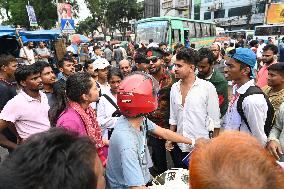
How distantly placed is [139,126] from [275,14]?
42.1 meters

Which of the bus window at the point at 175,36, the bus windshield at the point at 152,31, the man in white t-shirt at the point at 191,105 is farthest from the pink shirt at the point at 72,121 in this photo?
the bus window at the point at 175,36

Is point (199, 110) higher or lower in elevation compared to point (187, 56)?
lower

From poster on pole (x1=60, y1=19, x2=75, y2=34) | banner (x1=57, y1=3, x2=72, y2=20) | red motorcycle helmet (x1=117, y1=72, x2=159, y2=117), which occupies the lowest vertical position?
red motorcycle helmet (x1=117, y1=72, x2=159, y2=117)

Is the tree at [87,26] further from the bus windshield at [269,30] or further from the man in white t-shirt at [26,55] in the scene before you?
the man in white t-shirt at [26,55]

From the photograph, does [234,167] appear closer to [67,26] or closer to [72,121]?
[72,121]

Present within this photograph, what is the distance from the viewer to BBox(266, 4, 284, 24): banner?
38.5m

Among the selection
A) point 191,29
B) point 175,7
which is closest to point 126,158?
point 191,29

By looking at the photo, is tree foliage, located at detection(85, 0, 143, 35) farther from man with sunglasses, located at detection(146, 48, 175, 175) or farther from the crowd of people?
the crowd of people

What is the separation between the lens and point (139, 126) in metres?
2.04

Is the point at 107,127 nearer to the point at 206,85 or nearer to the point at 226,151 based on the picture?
the point at 206,85

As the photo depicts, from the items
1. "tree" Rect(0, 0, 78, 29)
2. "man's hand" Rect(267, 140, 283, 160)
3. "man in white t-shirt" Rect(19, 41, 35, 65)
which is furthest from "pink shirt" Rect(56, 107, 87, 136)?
"tree" Rect(0, 0, 78, 29)

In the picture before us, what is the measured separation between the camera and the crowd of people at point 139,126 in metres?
0.92

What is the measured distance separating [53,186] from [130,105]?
1.09m

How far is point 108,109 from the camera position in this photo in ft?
12.0
